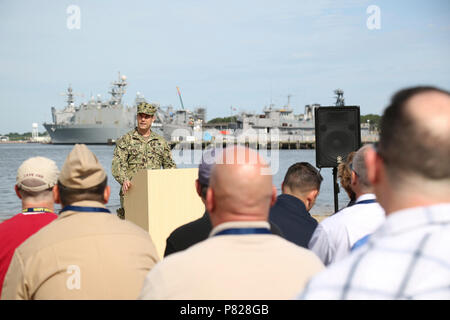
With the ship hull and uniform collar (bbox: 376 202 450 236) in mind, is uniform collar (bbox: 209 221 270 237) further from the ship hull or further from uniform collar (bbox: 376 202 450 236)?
the ship hull

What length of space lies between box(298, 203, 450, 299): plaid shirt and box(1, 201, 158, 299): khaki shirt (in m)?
1.25

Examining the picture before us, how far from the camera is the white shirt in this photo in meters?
2.80

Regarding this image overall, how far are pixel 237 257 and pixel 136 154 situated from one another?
4.00 metres

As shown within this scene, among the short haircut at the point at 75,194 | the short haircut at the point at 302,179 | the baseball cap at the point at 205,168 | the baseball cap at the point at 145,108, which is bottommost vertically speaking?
the short haircut at the point at 302,179

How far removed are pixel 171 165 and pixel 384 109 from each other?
448 cm

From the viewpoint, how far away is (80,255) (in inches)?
83.0

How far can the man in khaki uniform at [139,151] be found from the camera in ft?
17.4

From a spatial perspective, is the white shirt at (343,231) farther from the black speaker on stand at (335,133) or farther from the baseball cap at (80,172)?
the black speaker on stand at (335,133)

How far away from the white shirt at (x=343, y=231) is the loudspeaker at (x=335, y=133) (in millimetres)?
4045

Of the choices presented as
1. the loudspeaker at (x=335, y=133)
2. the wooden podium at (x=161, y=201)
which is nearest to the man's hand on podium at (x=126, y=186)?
the wooden podium at (x=161, y=201)

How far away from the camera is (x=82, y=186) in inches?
90.2

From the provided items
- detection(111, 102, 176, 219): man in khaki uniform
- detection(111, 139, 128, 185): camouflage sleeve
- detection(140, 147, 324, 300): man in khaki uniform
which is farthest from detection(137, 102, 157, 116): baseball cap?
detection(140, 147, 324, 300): man in khaki uniform
